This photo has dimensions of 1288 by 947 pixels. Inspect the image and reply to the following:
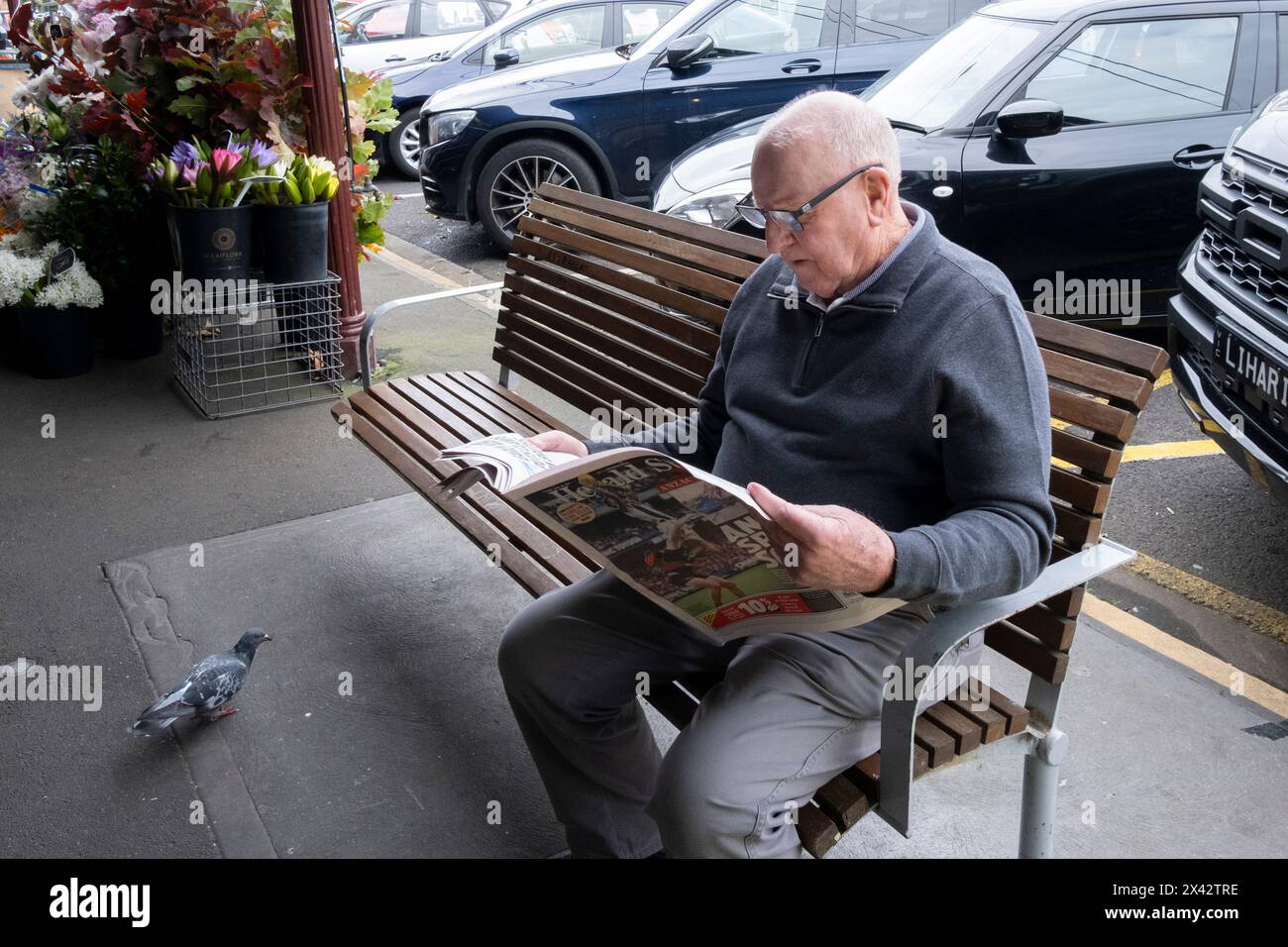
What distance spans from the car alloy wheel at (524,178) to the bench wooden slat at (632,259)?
4331 millimetres

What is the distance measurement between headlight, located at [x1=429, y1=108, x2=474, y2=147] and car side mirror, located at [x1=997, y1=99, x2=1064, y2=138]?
3.97 metres

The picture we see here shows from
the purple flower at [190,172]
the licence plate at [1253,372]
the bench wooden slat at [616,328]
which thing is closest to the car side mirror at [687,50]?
the purple flower at [190,172]

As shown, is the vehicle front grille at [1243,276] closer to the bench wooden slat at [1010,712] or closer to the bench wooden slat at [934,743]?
the bench wooden slat at [1010,712]

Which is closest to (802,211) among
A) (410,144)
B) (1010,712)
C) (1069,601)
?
(1069,601)

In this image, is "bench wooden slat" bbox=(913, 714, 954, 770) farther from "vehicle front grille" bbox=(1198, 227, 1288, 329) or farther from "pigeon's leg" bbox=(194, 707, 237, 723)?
"vehicle front grille" bbox=(1198, 227, 1288, 329)

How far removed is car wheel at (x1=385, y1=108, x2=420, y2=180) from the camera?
10828 mm

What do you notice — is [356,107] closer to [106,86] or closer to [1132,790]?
[106,86]

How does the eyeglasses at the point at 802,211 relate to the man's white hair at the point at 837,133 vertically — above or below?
below

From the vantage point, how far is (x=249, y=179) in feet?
16.5

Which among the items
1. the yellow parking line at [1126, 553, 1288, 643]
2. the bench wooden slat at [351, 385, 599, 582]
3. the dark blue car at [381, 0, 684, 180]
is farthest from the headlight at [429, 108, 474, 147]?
the yellow parking line at [1126, 553, 1288, 643]

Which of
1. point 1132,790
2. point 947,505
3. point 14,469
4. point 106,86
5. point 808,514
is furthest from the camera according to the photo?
point 106,86

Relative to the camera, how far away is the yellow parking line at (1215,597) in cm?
363

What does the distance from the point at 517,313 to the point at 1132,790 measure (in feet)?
7.96

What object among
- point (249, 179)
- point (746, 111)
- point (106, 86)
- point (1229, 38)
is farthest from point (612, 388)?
point (746, 111)
